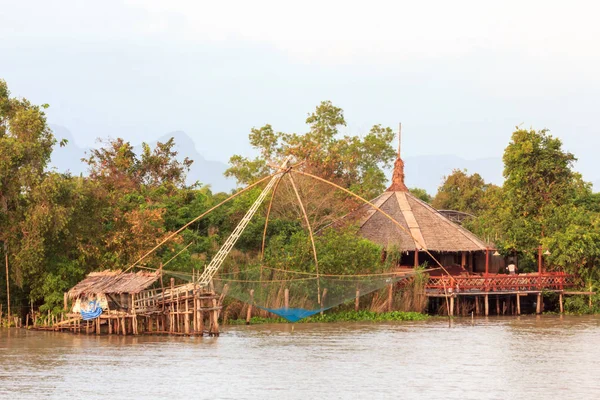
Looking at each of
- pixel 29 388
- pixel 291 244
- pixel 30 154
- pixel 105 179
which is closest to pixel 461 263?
pixel 291 244

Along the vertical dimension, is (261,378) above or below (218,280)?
below

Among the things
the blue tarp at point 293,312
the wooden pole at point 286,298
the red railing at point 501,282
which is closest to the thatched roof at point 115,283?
the blue tarp at point 293,312

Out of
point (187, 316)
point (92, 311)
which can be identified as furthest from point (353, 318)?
point (92, 311)

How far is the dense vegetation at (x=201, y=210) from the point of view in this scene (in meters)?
24.5

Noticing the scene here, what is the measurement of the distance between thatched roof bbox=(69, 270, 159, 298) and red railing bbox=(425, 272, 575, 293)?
9.42 metres

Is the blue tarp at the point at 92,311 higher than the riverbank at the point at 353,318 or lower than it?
higher

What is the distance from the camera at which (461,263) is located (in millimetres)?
33219

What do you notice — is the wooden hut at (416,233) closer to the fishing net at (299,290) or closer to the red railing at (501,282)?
the red railing at (501,282)

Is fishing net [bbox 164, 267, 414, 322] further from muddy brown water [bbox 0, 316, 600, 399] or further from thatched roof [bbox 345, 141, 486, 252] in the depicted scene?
thatched roof [bbox 345, 141, 486, 252]

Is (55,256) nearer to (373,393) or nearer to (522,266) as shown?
(373,393)

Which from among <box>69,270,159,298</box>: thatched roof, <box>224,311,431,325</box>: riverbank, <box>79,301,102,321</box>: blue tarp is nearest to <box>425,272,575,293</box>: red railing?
<box>224,311,431,325</box>: riverbank

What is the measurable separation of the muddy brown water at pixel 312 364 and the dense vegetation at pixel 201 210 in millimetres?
2358

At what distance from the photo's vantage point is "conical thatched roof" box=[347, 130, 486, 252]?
102ft

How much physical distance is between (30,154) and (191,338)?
19.8ft
